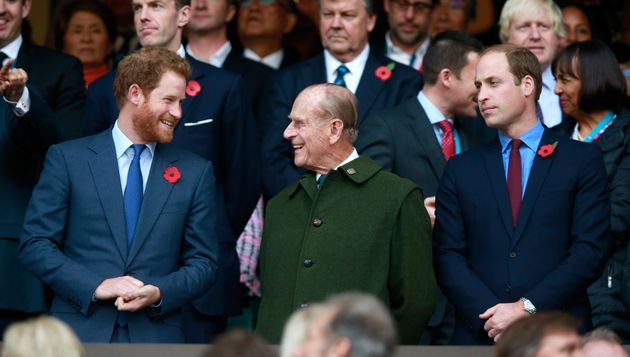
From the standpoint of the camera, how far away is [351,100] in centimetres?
646

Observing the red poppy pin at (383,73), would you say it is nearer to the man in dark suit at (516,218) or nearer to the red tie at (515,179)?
the man in dark suit at (516,218)

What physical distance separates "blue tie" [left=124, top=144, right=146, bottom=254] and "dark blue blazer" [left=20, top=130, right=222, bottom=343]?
42 mm

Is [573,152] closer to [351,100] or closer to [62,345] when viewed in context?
[351,100]

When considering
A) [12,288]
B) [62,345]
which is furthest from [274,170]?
[62,345]

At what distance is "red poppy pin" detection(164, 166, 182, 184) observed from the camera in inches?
247

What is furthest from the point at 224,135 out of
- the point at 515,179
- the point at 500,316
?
the point at 500,316

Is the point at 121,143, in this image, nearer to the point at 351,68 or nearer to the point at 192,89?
the point at 192,89

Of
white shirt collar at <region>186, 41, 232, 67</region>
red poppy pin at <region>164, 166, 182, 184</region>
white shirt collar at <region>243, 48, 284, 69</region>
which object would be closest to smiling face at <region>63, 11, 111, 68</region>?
white shirt collar at <region>186, 41, 232, 67</region>

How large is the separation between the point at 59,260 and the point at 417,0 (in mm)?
3359

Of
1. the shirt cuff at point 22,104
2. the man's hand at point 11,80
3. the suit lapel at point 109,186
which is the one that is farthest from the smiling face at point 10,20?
the suit lapel at point 109,186

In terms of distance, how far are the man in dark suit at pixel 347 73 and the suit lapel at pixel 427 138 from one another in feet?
1.53

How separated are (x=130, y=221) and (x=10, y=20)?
172 cm

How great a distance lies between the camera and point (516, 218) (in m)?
6.36

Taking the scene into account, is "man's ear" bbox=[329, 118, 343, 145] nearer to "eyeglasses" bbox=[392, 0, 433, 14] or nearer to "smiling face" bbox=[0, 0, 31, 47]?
"smiling face" bbox=[0, 0, 31, 47]
